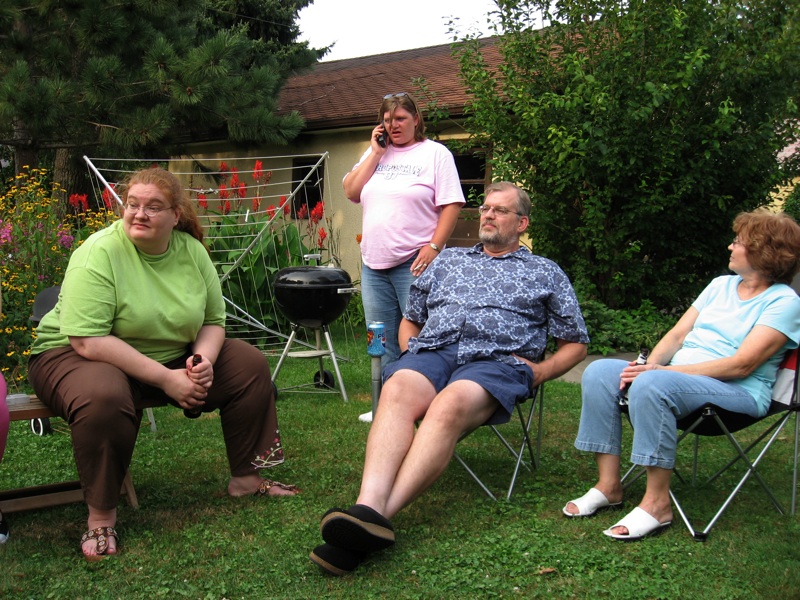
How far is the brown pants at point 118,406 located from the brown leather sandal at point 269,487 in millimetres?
81

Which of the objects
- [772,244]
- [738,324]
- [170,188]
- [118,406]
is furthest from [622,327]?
[118,406]

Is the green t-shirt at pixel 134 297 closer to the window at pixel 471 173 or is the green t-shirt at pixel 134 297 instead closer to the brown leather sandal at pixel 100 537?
A: the brown leather sandal at pixel 100 537

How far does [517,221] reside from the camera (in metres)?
3.75

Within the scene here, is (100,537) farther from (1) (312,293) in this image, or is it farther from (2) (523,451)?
(1) (312,293)

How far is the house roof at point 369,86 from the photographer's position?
10.6 m

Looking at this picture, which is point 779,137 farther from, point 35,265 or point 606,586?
point 35,265

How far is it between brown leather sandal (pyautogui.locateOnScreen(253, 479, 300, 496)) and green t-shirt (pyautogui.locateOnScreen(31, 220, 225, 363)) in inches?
27.2

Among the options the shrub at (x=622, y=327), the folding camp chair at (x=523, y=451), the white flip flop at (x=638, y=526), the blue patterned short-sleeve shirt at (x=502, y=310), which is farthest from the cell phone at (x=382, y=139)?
the shrub at (x=622, y=327)

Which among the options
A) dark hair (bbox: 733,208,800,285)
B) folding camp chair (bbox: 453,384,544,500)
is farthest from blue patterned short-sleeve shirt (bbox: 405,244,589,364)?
dark hair (bbox: 733,208,800,285)

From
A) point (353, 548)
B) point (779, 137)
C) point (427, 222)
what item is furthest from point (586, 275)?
point (353, 548)

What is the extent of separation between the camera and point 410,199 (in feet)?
14.5

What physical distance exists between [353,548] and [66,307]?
1471 millimetres

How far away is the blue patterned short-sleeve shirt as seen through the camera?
3592 millimetres

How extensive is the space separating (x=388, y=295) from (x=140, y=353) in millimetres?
1685
